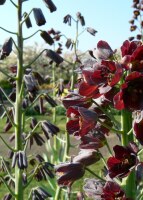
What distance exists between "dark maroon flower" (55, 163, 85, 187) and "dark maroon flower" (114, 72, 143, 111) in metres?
0.27

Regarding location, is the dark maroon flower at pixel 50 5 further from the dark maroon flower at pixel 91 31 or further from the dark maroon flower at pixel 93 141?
the dark maroon flower at pixel 91 31

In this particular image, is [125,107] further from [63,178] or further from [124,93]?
[63,178]

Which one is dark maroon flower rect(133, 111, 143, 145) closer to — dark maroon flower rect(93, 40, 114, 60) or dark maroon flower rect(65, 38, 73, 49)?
dark maroon flower rect(93, 40, 114, 60)

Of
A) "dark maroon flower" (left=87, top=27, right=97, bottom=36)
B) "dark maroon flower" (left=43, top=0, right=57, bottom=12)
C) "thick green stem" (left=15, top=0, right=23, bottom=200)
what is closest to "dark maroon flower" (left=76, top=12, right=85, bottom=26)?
"dark maroon flower" (left=87, top=27, right=97, bottom=36)

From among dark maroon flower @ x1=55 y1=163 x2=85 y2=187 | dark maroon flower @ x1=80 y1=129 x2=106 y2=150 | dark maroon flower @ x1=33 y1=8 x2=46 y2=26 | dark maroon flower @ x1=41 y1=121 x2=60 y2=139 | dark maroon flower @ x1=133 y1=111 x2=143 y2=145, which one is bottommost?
dark maroon flower @ x1=41 y1=121 x2=60 y2=139

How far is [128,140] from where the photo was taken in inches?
51.0

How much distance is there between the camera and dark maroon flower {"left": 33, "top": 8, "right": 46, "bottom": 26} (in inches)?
106

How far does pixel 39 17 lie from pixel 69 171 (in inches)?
60.0

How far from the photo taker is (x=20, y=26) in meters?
2.73

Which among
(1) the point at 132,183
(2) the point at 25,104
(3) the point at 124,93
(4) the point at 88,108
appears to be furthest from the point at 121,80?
(2) the point at 25,104

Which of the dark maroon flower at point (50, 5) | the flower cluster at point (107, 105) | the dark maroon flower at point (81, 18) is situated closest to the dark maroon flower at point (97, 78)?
the flower cluster at point (107, 105)

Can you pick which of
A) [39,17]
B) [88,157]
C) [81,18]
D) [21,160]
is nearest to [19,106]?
[21,160]

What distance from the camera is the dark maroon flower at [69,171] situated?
135cm

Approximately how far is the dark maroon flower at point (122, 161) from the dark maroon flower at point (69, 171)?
5.3 inches
